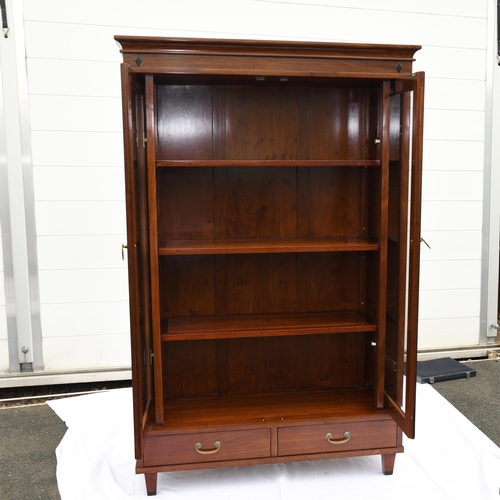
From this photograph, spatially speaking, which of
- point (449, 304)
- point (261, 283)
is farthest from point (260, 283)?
point (449, 304)

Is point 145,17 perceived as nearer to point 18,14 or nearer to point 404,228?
point 18,14

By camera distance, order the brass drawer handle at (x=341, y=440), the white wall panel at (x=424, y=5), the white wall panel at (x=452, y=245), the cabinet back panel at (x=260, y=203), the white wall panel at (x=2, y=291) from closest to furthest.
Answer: the brass drawer handle at (x=341, y=440), the cabinet back panel at (x=260, y=203), the white wall panel at (x=2, y=291), the white wall panel at (x=424, y=5), the white wall panel at (x=452, y=245)

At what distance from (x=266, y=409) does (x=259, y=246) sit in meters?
0.74

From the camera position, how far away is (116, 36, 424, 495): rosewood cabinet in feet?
6.83

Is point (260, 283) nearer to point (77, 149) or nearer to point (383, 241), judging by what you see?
point (383, 241)

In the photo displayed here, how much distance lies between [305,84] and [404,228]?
781 millimetres

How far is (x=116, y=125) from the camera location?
3.16 m

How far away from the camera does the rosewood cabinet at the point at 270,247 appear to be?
6.83 feet

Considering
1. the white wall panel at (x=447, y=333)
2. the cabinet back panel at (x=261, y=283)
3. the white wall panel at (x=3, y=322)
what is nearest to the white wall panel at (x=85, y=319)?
the white wall panel at (x=3, y=322)

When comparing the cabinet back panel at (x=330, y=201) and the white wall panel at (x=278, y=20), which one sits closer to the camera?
the cabinet back panel at (x=330, y=201)

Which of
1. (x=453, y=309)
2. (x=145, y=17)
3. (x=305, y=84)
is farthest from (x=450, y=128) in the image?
(x=145, y=17)

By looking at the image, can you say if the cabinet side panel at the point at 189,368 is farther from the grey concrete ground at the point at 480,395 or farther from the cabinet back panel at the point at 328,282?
the grey concrete ground at the point at 480,395

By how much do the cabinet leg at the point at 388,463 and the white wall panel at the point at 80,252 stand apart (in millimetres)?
1858

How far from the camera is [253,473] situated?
2.35 meters
